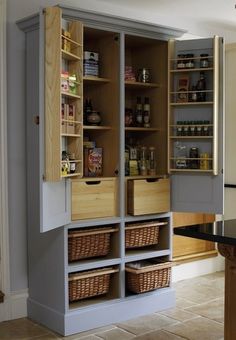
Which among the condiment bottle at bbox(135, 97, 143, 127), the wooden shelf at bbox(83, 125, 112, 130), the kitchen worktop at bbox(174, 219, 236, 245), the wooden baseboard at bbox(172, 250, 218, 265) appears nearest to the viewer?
the kitchen worktop at bbox(174, 219, 236, 245)

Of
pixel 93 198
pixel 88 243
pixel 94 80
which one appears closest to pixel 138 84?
pixel 94 80

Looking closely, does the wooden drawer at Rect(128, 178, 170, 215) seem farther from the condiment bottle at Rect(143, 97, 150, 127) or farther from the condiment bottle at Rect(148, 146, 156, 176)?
the condiment bottle at Rect(143, 97, 150, 127)

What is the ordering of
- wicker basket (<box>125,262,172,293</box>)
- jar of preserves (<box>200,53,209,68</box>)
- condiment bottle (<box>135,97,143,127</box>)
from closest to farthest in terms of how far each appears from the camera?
wicker basket (<box>125,262,172,293</box>) < jar of preserves (<box>200,53,209,68</box>) < condiment bottle (<box>135,97,143,127</box>)

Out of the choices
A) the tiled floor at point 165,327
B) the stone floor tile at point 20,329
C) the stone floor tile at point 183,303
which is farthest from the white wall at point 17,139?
the stone floor tile at point 183,303

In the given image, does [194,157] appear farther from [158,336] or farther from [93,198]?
[158,336]

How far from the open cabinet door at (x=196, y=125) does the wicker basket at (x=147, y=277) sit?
52cm

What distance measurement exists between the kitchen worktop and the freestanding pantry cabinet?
942mm

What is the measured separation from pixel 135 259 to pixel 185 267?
1.16 m

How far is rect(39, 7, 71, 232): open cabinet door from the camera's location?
286 centimetres

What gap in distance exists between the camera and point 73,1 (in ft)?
12.3

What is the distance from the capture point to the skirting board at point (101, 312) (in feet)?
10.9

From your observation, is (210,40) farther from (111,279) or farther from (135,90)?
(111,279)

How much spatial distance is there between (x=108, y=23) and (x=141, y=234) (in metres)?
1.64

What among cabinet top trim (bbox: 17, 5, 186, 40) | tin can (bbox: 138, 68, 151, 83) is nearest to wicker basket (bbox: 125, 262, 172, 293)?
tin can (bbox: 138, 68, 151, 83)
